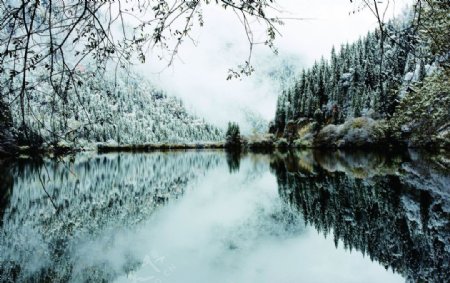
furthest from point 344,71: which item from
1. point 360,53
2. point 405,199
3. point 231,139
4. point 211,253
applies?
point 211,253

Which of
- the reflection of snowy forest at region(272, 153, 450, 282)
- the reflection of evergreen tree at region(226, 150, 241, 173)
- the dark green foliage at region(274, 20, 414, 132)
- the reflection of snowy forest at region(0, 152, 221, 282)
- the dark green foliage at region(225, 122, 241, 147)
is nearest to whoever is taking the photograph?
the reflection of snowy forest at region(272, 153, 450, 282)

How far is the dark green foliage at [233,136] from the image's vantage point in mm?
98562

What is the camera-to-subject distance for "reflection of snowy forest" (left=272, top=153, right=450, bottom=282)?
24.0 feet

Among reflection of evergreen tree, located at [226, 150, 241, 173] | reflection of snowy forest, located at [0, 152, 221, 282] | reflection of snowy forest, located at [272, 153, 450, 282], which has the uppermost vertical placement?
reflection of snowy forest, located at [272, 153, 450, 282]

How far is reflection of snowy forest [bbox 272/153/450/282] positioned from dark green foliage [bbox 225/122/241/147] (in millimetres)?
80799

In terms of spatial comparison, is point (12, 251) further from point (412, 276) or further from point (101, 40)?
point (412, 276)

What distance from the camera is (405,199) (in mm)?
12344

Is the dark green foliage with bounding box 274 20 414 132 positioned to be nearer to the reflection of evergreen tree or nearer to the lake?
the reflection of evergreen tree

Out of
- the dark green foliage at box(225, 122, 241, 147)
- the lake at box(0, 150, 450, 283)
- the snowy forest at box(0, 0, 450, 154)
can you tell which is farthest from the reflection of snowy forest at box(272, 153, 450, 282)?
the dark green foliage at box(225, 122, 241, 147)

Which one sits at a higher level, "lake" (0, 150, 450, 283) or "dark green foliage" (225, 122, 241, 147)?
"dark green foliage" (225, 122, 241, 147)

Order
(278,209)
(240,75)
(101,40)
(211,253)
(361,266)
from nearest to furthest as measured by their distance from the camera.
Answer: (101,40)
(240,75)
(361,266)
(211,253)
(278,209)

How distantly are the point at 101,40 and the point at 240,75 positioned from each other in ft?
5.46

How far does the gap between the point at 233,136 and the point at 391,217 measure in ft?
292

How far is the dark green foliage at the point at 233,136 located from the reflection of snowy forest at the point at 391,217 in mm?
80799
